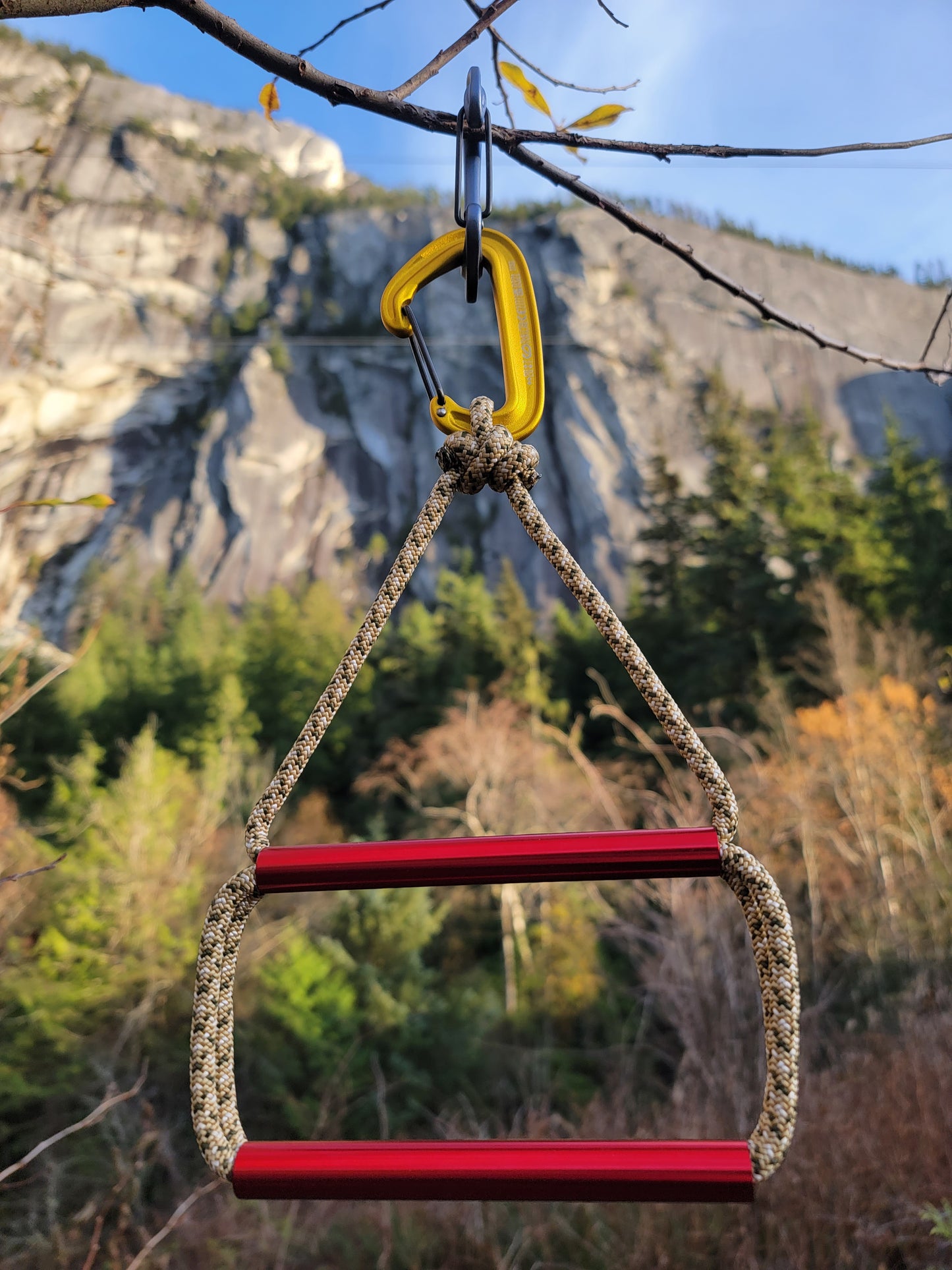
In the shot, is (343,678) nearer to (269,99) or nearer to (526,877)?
(526,877)

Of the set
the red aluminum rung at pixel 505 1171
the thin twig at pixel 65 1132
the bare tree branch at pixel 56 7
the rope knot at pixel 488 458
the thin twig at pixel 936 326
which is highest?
the thin twig at pixel 936 326

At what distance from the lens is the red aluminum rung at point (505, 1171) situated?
1.90ft

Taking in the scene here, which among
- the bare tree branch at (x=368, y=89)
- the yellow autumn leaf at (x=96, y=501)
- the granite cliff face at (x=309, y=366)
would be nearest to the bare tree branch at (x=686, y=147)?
the bare tree branch at (x=368, y=89)

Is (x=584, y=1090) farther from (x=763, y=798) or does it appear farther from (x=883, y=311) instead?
(x=883, y=311)

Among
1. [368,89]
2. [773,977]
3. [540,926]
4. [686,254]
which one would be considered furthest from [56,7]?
[540,926]

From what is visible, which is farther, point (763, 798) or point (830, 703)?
point (830, 703)

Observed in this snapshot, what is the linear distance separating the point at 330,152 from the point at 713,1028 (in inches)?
1680

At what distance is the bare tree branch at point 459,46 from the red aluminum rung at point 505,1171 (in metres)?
0.95

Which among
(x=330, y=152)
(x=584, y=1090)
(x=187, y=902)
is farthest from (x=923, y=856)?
(x=330, y=152)

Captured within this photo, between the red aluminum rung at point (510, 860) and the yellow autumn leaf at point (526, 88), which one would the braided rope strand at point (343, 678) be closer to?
the red aluminum rung at point (510, 860)

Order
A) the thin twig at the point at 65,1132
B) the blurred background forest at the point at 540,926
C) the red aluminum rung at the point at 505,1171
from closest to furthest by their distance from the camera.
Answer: the red aluminum rung at the point at 505,1171, the thin twig at the point at 65,1132, the blurred background forest at the point at 540,926

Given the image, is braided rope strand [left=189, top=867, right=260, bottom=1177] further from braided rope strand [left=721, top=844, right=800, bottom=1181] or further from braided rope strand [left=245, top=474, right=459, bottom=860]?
braided rope strand [left=721, top=844, right=800, bottom=1181]

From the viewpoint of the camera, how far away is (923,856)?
28.5 feet

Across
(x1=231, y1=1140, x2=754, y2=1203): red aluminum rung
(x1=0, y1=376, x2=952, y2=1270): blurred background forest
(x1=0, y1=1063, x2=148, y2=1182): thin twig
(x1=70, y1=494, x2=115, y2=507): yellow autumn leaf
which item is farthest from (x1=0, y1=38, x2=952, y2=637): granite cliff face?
(x1=231, y1=1140, x2=754, y2=1203): red aluminum rung
